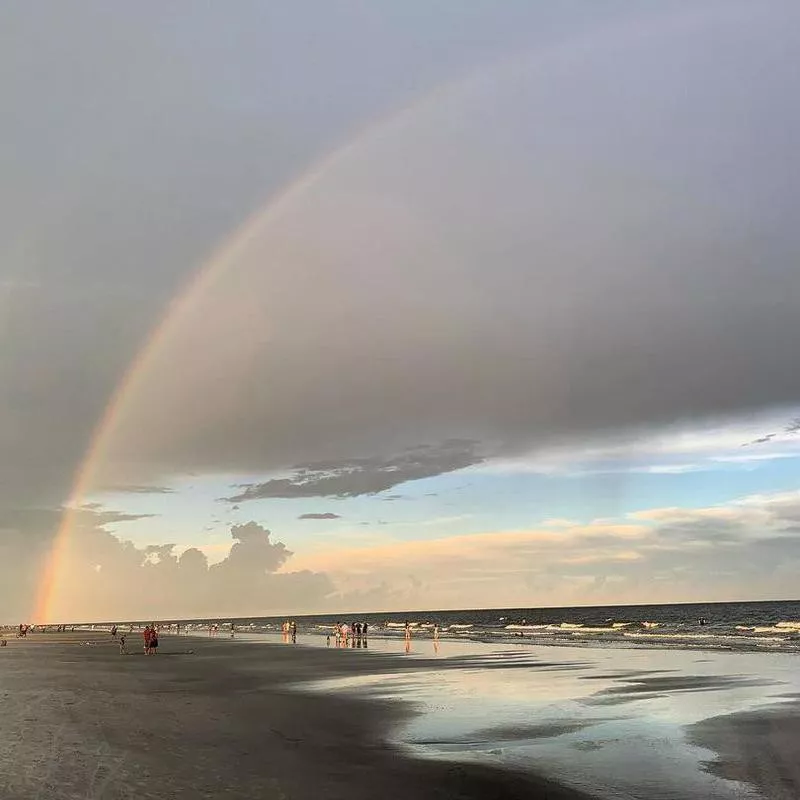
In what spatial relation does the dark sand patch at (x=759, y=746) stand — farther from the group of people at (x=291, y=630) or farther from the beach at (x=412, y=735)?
the group of people at (x=291, y=630)

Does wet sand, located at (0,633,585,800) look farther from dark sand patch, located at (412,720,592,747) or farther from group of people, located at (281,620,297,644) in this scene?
group of people, located at (281,620,297,644)

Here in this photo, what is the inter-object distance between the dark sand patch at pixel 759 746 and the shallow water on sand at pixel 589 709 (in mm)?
418

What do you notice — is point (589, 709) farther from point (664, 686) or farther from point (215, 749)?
point (215, 749)

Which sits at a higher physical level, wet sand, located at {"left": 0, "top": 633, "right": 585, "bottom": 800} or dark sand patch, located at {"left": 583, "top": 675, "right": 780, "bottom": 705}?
Result: wet sand, located at {"left": 0, "top": 633, "right": 585, "bottom": 800}

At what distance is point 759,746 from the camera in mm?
16234

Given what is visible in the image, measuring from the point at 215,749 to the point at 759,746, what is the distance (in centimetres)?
1150

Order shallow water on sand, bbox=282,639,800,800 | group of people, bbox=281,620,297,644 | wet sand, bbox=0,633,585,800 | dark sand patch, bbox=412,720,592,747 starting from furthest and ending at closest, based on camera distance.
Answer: group of people, bbox=281,620,297,644 < dark sand patch, bbox=412,720,592,747 < shallow water on sand, bbox=282,639,800,800 < wet sand, bbox=0,633,585,800

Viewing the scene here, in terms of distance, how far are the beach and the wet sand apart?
0.06m

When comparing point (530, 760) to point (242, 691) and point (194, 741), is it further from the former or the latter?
point (242, 691)

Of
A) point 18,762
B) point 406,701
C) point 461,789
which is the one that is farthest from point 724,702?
point 18,762

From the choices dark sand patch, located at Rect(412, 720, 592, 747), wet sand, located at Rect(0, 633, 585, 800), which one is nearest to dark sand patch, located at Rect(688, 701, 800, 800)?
dark sand patch, located at Rect(412, 720, 592, 747)

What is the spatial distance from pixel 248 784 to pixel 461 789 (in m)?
3.57

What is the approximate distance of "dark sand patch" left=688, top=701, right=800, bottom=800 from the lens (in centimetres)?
1311

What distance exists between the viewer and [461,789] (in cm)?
1248
